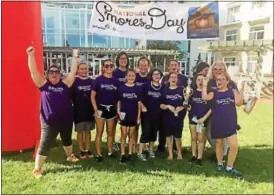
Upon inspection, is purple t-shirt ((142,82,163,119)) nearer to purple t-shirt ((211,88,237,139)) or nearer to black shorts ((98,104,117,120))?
black shorts ((98,104,117,120))

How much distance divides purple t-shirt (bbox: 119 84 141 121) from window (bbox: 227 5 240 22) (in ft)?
92.6

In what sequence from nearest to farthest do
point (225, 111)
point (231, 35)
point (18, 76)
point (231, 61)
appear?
1. point (225, 111)
2. point (18, 76)
3. point (231, 61)
4. point (231, 35)

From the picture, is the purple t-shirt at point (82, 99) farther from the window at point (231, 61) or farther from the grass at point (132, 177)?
the window at point (231, 61)

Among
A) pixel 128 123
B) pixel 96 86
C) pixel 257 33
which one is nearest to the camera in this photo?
pixel 96 86

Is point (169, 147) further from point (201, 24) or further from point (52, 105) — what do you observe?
point (201, 24)

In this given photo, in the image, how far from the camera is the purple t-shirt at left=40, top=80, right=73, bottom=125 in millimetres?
4418

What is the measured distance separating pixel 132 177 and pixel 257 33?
25.9 meters

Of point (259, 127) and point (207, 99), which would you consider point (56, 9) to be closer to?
point (259, 127)

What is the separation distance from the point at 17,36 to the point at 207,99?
131 inches

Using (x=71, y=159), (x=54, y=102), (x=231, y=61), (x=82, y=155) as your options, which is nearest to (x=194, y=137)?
(x=82, y=155)

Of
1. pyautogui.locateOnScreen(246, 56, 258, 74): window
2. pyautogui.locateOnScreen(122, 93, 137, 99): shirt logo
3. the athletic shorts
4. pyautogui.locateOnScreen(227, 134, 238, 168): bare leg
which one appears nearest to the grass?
pyautogui.locateOnScreen(227, 134, 238, 168): bare leg

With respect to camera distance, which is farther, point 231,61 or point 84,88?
point 231,61

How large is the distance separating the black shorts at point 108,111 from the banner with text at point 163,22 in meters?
1.83

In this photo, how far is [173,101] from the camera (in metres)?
5.11
